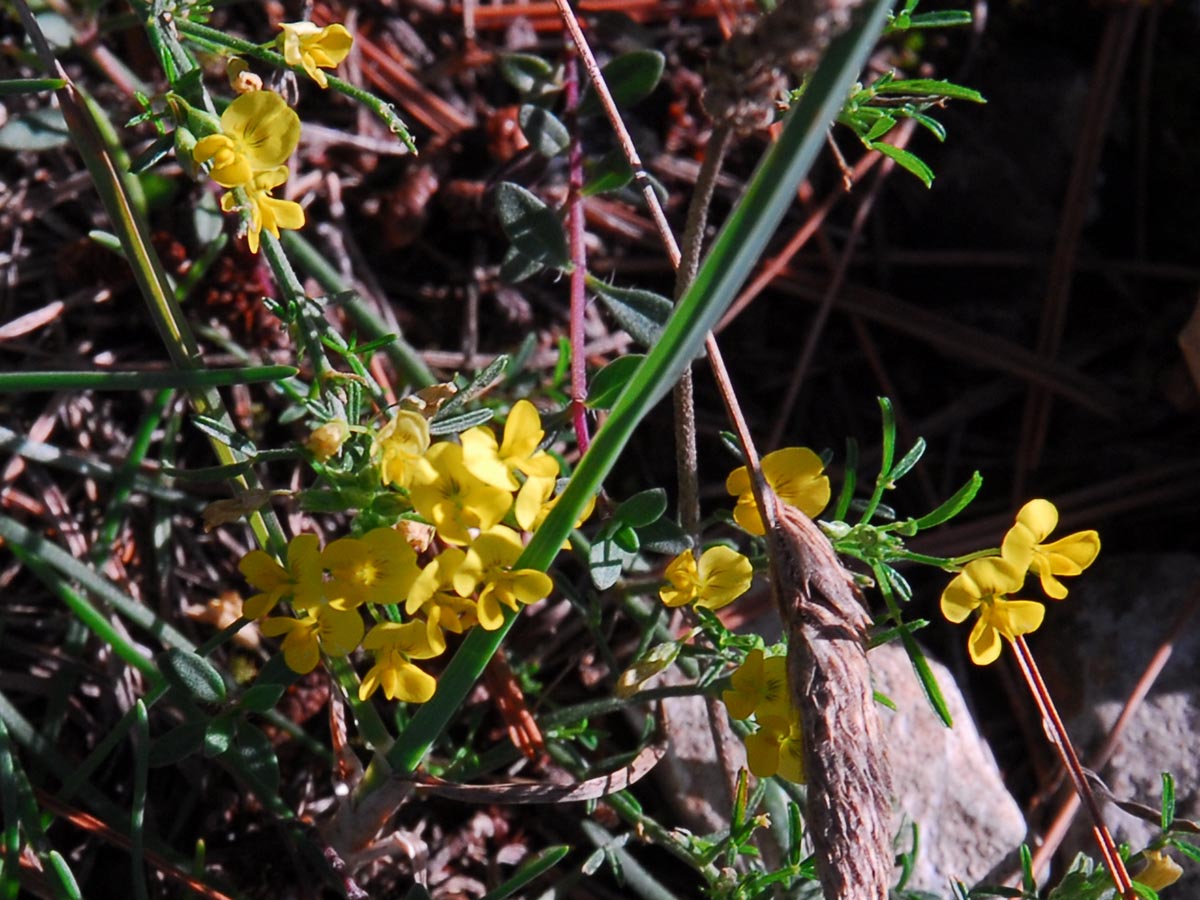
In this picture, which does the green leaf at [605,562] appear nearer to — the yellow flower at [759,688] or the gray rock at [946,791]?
the yellow flower at [759,688]

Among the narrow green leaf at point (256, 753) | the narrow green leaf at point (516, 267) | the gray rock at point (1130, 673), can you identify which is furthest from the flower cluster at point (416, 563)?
the gray rock at point (1130, 673)

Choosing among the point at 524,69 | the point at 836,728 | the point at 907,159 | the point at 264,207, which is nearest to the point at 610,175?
the point at 524,69

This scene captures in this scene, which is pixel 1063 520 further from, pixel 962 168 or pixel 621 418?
pixel 621 418

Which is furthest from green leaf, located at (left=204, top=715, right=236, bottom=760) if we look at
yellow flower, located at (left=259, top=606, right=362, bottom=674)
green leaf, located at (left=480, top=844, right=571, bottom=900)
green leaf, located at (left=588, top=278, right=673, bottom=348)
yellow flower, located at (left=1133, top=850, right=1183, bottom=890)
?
yellow flower, located at (left=1133, top=850, right=1183, bottom=890)

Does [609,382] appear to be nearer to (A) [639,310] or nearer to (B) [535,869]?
(A) [639,310]

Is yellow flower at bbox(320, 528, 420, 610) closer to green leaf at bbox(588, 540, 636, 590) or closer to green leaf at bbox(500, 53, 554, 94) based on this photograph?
green leaf at bbox(588, 540, 636, 590)

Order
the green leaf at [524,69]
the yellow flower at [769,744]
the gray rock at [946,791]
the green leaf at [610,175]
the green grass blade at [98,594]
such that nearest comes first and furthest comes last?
the yellow flower at [769,744] → the green grass blade at [98,594] → the green leaf at [610,175] → the gray rock at [946,791] → the green leaf at [524,69]

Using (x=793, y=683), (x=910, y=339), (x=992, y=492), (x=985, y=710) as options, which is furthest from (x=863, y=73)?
(x=793, y=683)
